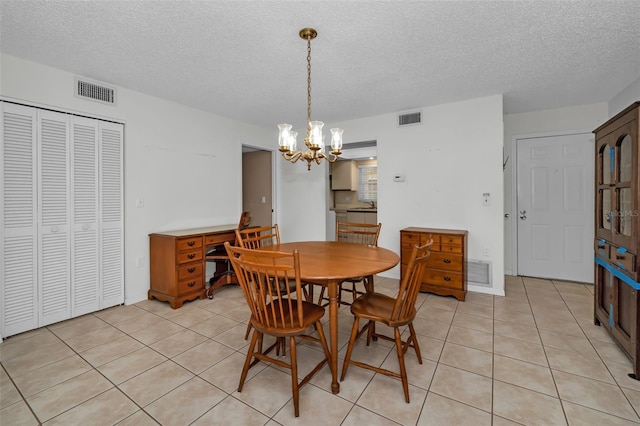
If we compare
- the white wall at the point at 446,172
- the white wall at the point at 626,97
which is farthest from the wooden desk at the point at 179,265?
the white wall at the point at 626,97

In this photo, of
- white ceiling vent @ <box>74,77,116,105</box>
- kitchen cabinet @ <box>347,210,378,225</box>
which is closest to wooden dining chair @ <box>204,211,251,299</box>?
white ceiling vent @ <box>74,77,116,105</box>

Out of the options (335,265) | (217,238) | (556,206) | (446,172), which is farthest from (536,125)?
(217,238)

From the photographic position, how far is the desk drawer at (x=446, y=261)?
11.5ft

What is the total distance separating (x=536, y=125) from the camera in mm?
4277

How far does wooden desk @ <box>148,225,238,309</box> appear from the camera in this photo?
3322mm

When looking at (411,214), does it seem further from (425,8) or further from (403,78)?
(425,8)

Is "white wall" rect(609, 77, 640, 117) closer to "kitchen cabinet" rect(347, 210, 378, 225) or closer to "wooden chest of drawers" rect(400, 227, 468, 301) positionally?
"wooden chest of drawers" rect(400, 227, 468, 301)

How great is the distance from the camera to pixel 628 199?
2135mm

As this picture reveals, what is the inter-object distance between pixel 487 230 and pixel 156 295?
418cm

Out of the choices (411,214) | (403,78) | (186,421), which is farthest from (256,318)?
(411,214)

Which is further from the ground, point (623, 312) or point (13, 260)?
point (13, 260)

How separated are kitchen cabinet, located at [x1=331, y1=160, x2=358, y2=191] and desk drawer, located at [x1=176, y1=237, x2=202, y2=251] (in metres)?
4.42

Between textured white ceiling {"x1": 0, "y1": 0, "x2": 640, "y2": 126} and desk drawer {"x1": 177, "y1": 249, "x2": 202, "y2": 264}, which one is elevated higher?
textured white ceiling {"x1": 0, "y1": 0, "x2": 640, "y2": 126}

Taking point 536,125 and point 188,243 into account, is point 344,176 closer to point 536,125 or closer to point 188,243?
point 536,125
